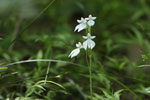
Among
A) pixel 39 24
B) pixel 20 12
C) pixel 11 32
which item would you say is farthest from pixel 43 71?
pixel 39 24

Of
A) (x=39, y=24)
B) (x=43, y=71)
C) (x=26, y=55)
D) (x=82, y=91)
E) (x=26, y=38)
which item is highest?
(x=39, y=24)

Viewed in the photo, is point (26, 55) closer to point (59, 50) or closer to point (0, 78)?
point (59, 50)

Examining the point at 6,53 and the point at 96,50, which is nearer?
the point at 6,53

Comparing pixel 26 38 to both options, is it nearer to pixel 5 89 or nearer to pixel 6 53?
pixel 6 53

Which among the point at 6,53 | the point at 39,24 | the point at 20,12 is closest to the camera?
the point at 6,53

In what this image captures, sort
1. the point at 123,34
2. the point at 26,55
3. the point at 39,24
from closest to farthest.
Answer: the point at 26,55
the point at 123,34
the point at 39,24

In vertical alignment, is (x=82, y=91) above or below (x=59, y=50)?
below
